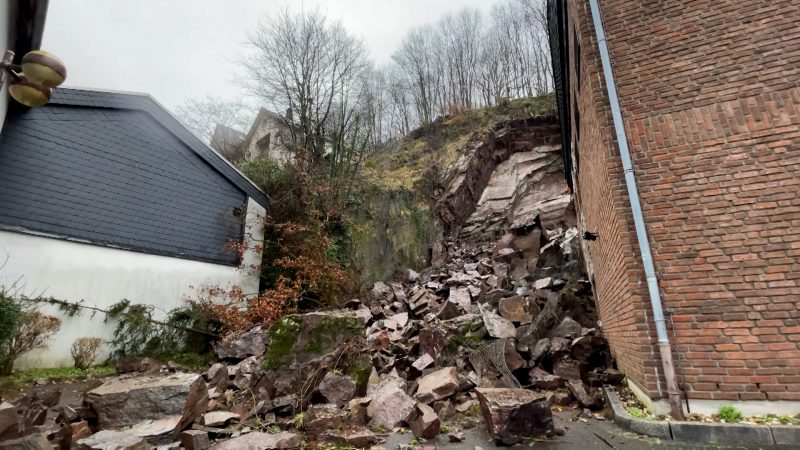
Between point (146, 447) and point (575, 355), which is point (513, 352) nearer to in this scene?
point (575, 355)

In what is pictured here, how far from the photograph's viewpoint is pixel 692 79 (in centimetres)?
488

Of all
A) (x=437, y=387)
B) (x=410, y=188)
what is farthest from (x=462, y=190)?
(x=437, y=387)

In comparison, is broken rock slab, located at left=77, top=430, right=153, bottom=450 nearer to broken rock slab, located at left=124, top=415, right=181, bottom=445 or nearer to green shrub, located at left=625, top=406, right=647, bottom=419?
broken rock slab, located at left=124, top=415, right=181, bottom=445

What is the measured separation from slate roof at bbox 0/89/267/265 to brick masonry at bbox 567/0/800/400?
11.7 m

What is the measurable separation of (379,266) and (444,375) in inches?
367

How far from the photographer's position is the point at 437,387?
5371mm

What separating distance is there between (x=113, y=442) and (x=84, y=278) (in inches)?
298

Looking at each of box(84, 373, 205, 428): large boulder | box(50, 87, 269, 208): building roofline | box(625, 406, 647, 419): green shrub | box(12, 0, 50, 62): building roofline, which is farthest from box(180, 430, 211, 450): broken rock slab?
box(50, 87, 269, 208): building roofline

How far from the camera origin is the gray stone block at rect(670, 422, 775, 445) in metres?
3.65

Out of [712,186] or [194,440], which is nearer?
[194,440]

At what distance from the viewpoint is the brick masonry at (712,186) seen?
4043mm

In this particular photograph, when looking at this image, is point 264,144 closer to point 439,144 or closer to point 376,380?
point 439,144

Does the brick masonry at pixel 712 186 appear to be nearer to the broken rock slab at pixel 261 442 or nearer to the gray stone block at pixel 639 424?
the gray stone block at pixel 639 424

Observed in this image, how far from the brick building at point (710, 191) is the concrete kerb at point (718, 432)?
0.80 feet
